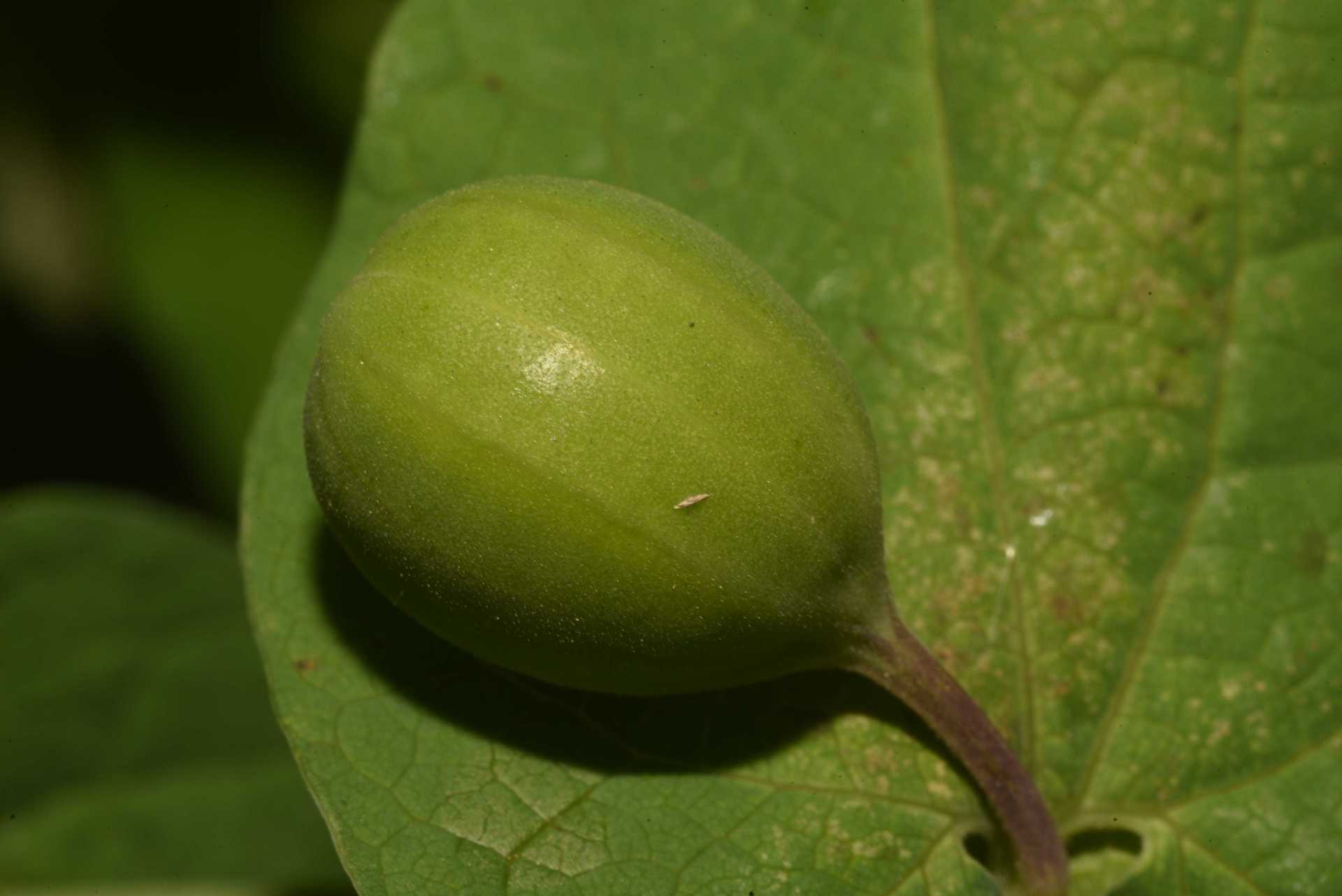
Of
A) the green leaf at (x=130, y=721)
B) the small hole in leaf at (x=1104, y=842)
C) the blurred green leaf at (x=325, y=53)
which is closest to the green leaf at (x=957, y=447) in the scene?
the small hole in leaf at (x=1104, y=842)

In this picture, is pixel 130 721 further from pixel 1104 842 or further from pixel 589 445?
pixel 1104 842

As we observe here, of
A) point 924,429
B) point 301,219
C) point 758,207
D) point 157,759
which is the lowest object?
point 157,759

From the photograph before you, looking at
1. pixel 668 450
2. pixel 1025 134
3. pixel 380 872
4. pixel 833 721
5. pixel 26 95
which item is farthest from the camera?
pixel 26 95

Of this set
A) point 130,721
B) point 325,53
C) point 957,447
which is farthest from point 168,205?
point 957,447

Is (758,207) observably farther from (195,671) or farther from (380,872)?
(195,671)

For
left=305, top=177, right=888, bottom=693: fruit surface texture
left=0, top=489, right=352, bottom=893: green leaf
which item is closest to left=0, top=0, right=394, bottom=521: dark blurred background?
left=0, top=489, right=352, bottom=893: green leaf

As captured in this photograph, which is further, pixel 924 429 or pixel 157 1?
pixel 157 1

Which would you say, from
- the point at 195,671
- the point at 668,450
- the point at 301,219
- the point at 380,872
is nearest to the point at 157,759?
the point at 195,671
